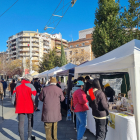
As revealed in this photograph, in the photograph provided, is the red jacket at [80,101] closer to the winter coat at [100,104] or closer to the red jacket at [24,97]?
the winter coat at [100,104]

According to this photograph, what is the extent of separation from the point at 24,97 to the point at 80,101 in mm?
1407

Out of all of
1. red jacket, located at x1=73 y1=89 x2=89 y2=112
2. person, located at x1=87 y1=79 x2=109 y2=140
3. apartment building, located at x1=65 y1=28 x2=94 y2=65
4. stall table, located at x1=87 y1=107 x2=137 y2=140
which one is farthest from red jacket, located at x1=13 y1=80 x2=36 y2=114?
apartment building, located at x1=65 y1=28 x2=94 y2=65

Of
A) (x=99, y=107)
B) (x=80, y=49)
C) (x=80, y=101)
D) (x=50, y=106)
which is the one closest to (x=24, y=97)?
(x=50, y=106)

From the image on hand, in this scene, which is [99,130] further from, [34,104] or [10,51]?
[10,51]

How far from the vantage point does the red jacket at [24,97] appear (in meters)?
3.35

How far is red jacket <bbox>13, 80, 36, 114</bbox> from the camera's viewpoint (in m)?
3.35

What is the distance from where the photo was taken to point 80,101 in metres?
3.49

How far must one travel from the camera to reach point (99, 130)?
2912mm

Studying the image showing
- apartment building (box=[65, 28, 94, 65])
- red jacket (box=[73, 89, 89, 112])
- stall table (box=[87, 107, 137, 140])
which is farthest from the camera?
apartment building (box=[65, 28, 94, 65])

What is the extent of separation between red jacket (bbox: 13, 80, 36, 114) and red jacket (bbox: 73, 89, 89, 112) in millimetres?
1089

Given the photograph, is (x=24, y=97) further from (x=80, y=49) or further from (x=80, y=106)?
(x=80, y=49)

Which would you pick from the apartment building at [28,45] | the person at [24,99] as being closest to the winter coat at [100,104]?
the person at [24,99]

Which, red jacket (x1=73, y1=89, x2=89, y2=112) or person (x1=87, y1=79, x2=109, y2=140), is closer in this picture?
person (x1=87, y1=79, x2=109, y2=140)

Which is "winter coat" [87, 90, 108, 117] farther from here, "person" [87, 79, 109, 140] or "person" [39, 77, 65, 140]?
"person" [39, 77, 65, 140]
